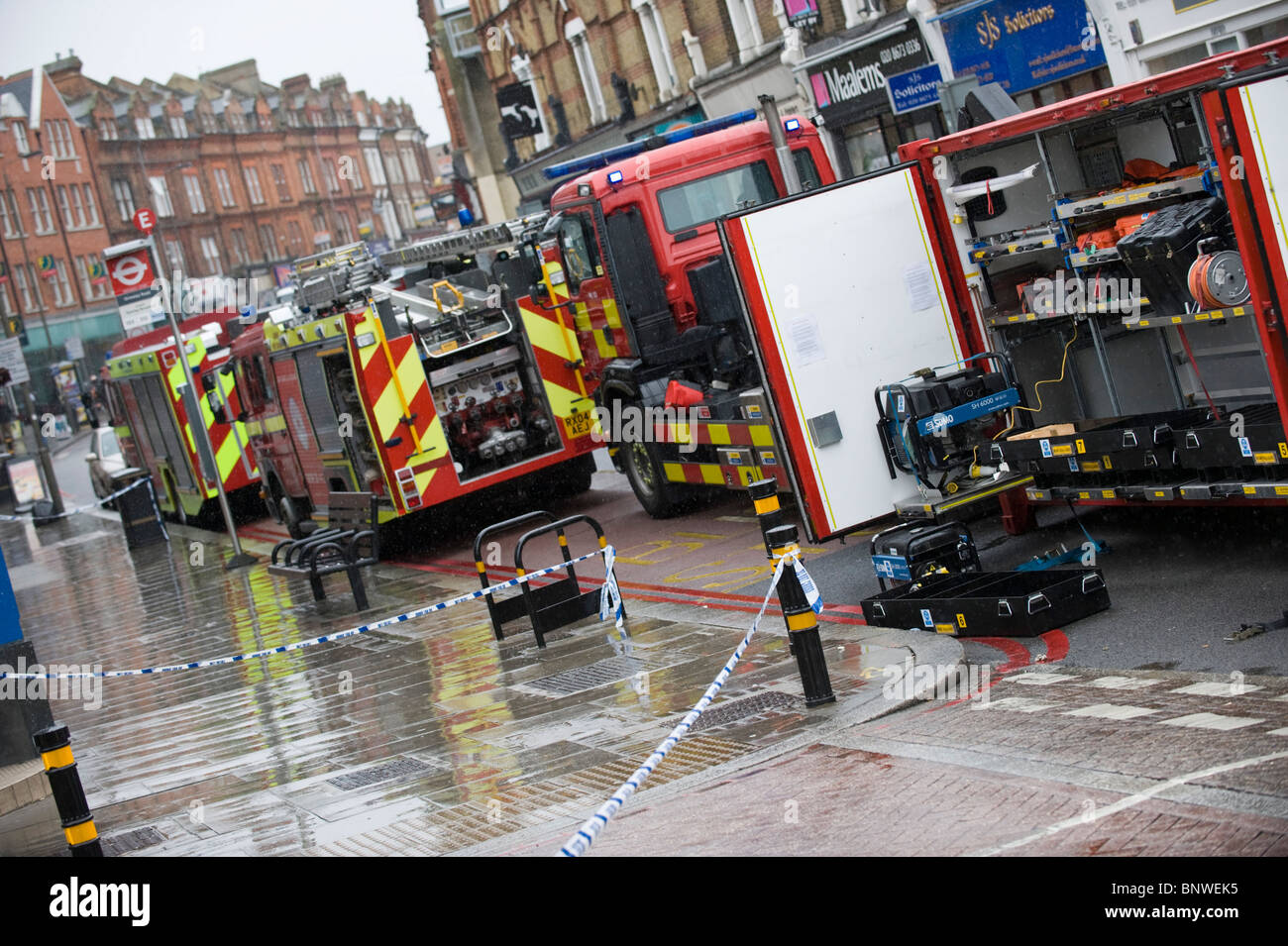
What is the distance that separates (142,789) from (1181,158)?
7.97 m

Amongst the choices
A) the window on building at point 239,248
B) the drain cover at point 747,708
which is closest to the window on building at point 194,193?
the window on building at point 239,248

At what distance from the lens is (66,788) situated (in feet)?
21.4

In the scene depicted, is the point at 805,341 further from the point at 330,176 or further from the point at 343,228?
the point at 330,176

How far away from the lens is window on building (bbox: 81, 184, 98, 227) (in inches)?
2697

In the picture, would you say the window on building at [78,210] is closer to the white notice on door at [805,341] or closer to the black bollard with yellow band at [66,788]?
the white notice on door at [805,341]

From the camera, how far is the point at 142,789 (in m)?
8.94

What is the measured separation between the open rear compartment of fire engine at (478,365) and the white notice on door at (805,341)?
6.46 meters

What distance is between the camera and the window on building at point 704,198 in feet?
45.7

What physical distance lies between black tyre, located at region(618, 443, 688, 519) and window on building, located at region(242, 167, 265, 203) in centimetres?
7035

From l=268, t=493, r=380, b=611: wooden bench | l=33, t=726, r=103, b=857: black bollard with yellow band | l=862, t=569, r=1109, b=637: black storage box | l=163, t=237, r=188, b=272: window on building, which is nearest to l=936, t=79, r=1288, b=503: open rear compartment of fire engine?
l=862, t=569, r=1109, b=637: black storage box

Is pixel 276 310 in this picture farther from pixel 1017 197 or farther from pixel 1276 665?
pixel 1276 665

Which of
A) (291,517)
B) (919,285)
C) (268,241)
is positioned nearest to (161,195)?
(268,241)

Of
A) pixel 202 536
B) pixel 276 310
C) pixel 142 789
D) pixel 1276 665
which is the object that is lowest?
pixel 1276 665
